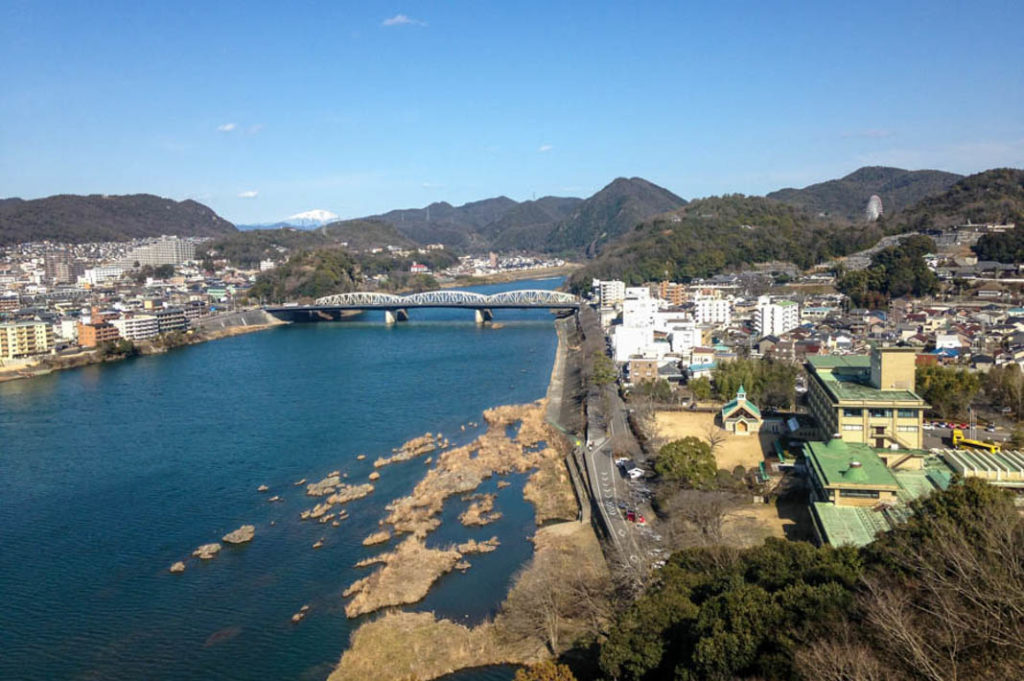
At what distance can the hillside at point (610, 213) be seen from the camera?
57.5m

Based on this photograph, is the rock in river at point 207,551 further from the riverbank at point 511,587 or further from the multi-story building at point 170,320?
the multi-story building at point 170,320

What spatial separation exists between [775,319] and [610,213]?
48.7 metres

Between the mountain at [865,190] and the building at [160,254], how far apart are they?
35834 mm

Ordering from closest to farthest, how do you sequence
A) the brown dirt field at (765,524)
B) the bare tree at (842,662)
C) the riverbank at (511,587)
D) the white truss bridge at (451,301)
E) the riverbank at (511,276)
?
the bare tree at (842,662) < the riverbank at (511,587) < the brown dirt field at (765,524) < the white truss bridge at (451,301) < the riverbank at (511,276)

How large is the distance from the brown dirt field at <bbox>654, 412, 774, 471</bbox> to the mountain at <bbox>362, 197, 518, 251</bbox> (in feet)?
181

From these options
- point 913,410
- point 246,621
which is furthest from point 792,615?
point 913,410

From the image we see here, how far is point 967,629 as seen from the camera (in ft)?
9.30

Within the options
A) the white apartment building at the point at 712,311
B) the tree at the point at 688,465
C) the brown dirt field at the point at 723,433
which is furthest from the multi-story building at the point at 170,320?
→ the tree at the point at 688,465

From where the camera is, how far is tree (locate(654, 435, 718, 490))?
6.47 metres

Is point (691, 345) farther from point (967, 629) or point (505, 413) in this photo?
point (967, 629)

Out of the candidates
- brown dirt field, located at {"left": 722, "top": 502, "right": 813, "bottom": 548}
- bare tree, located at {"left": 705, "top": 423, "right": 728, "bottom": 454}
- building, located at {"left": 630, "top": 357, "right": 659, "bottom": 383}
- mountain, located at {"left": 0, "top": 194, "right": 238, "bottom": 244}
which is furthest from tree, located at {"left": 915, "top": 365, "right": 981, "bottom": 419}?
mountain, located at {"left": 0, "top": 194, "right": 238, "bottom": 244}

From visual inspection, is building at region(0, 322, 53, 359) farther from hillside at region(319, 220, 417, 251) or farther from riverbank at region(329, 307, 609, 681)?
hillside at region(319, 220, 417, 251)

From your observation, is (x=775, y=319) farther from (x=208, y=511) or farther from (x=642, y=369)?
(x=208, y=511)

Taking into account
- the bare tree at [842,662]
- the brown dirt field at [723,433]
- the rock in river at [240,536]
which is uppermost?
the bare tree at [842,662]
